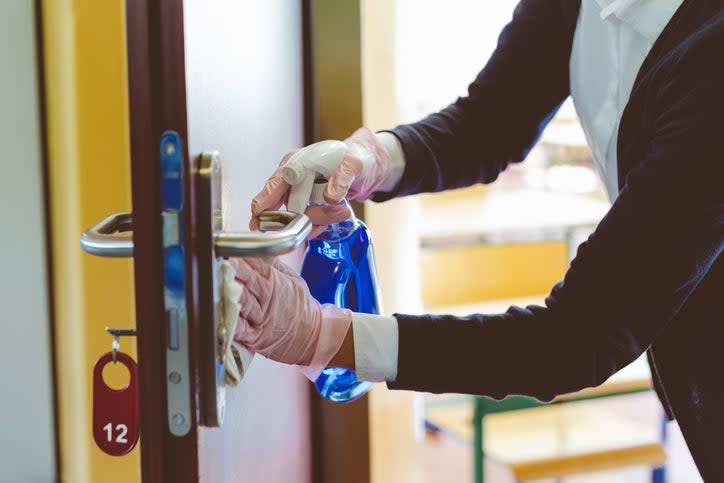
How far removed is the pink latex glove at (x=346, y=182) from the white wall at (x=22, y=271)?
0.40 meters

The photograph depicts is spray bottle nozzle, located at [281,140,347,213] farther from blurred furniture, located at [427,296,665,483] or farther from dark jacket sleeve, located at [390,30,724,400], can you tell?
blurred furniture, located at [427,296,665,483]

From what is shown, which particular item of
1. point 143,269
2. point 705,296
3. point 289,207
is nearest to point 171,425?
point 143,269

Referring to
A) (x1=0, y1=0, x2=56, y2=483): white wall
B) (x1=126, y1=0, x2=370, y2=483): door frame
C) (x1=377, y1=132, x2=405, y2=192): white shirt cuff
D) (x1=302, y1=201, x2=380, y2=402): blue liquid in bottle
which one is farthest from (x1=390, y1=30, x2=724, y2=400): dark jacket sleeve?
(x1=0, y1=0, x2=56, y2=483): white wall

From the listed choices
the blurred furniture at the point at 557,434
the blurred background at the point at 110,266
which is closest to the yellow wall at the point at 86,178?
the blurred background at the point at 110,266

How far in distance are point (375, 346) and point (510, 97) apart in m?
0.49

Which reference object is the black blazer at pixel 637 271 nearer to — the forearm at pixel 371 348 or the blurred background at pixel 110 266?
the forearm at pixel 371 348

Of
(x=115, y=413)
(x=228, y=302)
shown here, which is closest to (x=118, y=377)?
(x=115, y=413)

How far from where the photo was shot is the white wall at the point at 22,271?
121 centimetres

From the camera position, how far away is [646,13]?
1.10m

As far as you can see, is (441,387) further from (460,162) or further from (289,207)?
(460,162)

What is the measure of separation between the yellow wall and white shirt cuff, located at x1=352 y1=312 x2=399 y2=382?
35 cm

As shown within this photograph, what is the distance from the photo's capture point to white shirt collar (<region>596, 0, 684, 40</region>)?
1084 millimetres

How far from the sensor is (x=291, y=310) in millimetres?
859

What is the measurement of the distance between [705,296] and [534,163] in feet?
13.3
